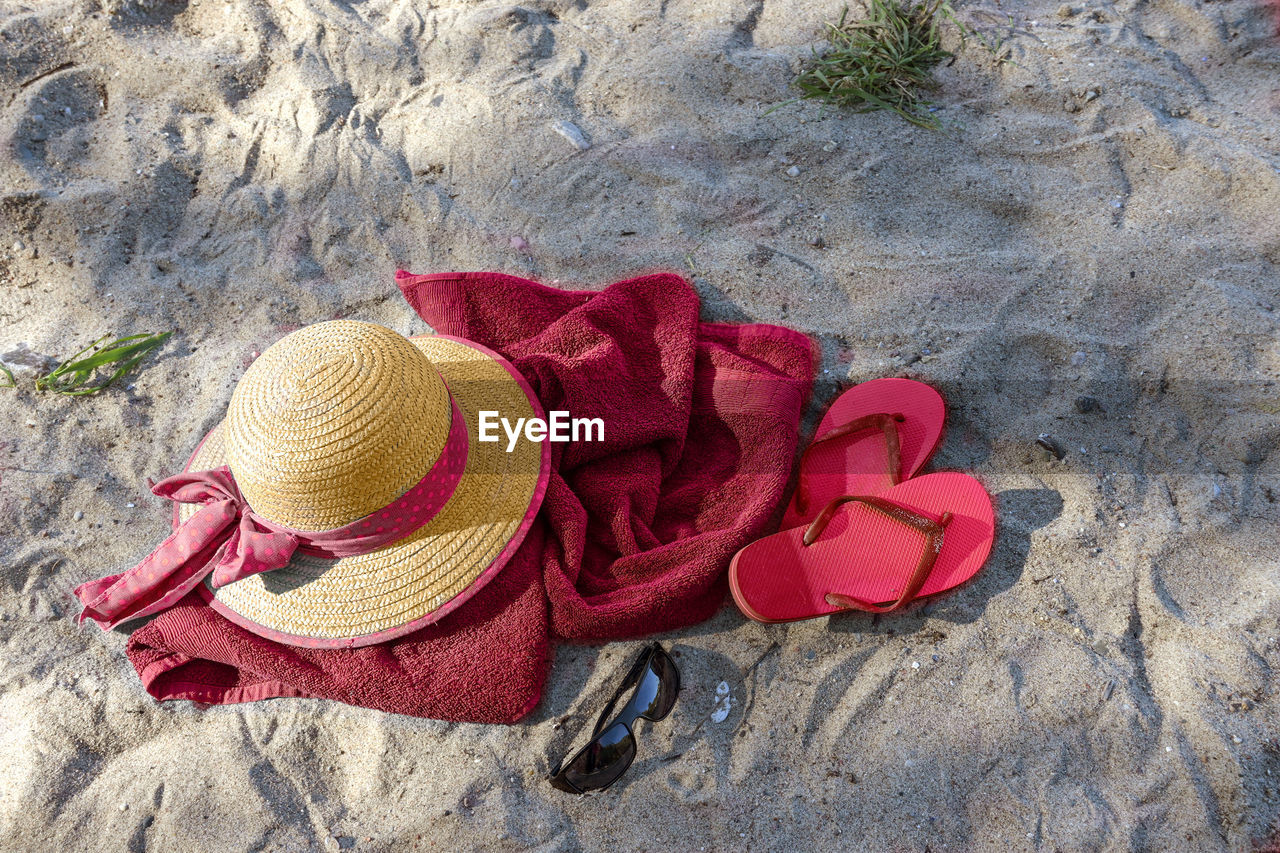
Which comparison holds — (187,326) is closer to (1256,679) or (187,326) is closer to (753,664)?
(753,664)

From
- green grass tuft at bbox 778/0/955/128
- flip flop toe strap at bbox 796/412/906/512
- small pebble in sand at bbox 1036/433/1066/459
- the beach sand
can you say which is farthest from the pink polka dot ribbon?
green grass tuft at bbox 778/0/955/128

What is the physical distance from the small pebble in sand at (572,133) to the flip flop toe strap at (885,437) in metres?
1.54

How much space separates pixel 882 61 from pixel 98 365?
3.07 m

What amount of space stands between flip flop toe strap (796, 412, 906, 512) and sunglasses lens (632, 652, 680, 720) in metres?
0.60

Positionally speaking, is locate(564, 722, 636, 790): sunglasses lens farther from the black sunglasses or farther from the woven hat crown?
the woven hat crown

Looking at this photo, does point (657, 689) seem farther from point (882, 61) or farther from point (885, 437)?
point (882, 61)

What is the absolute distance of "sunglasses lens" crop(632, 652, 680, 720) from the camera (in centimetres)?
183

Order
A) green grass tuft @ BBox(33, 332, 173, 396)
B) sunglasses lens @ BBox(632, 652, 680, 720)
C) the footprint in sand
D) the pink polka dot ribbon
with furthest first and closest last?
the footprint in sand, green grass tuft @ BBox(33, 332, 173, 396), sunglasses lens @ BBox(632, 652, 680, 720), the pink polka dot ribbon

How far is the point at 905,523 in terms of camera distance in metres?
2.03

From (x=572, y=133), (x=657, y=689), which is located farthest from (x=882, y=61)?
(x=657, y=689)

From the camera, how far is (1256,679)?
1.73m

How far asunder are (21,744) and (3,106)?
8.54 feet

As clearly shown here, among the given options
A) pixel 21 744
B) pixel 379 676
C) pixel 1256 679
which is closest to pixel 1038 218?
pixel 1256 679

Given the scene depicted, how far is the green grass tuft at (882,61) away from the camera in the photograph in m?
2.96
